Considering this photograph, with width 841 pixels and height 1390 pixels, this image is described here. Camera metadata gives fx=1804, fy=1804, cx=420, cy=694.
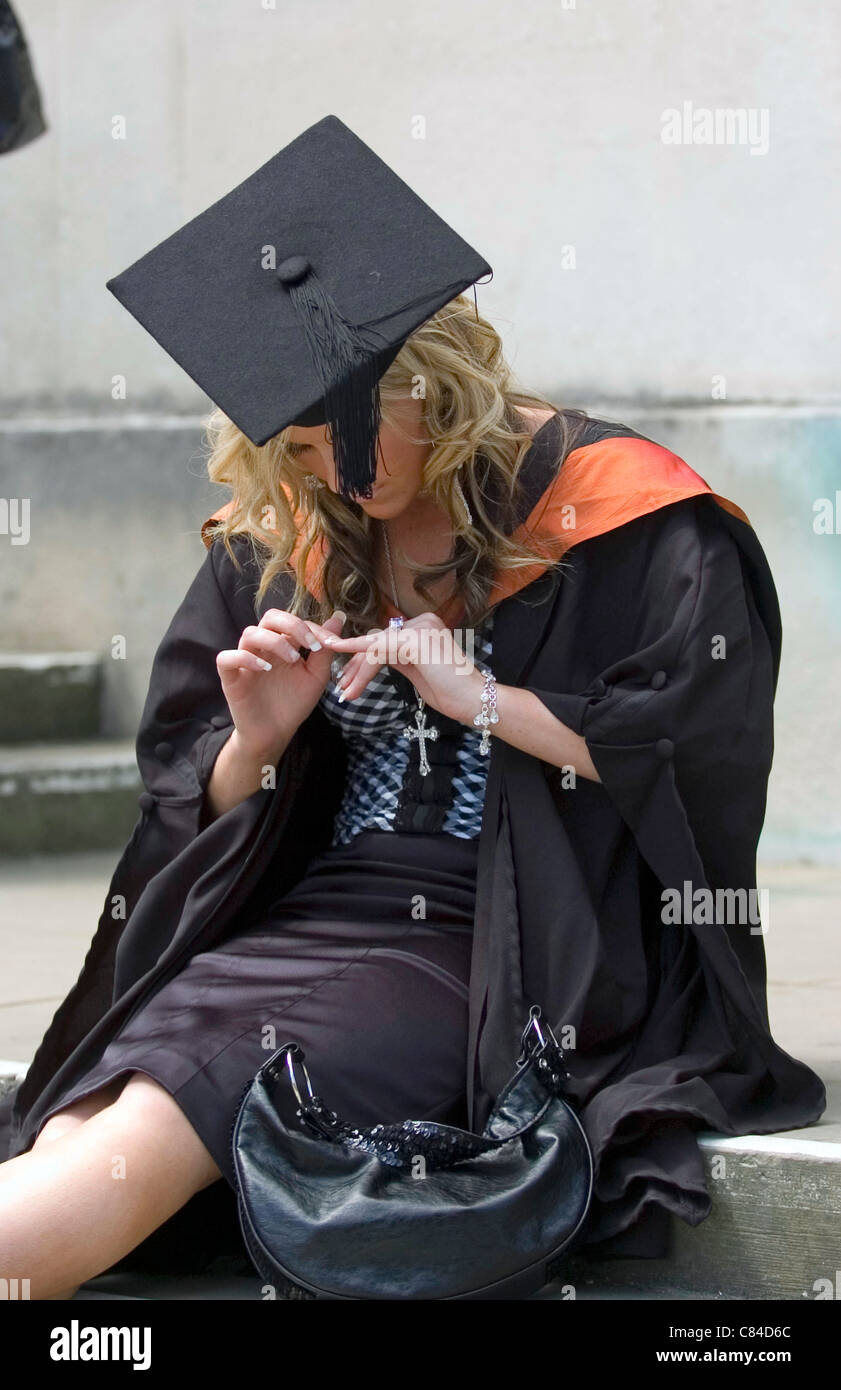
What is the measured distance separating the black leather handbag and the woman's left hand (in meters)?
0.51

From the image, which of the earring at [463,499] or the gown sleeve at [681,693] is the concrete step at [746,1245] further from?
the earring at [463,499]

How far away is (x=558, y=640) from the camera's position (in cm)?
268

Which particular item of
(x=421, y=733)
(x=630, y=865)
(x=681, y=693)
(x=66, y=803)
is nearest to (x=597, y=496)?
(x=681, y=693)

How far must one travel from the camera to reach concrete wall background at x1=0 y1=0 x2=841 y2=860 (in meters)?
5.62

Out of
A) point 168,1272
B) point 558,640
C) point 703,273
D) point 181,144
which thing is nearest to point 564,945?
point 558,640

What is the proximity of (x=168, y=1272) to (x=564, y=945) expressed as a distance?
76 cm

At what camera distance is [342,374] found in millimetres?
2455

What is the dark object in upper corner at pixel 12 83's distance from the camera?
4.07 meters

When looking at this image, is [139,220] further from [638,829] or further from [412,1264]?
[412,1264]

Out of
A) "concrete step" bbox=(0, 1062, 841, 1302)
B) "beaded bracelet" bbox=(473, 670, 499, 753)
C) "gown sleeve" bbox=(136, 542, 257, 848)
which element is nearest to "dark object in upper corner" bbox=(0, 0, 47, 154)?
"gown sleeve" bbox=(136, 542, 257, 848)

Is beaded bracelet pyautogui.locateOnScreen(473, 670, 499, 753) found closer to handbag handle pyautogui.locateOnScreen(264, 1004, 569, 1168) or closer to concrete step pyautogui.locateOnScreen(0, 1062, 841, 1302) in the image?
handbag handle pyautogui.locateOnScreen(264, 1004, 569, 1168)

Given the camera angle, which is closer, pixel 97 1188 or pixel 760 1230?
pixel 97 1188

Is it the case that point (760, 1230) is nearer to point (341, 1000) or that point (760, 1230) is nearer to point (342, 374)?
point (341, 1000)

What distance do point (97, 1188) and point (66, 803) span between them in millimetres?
3991
